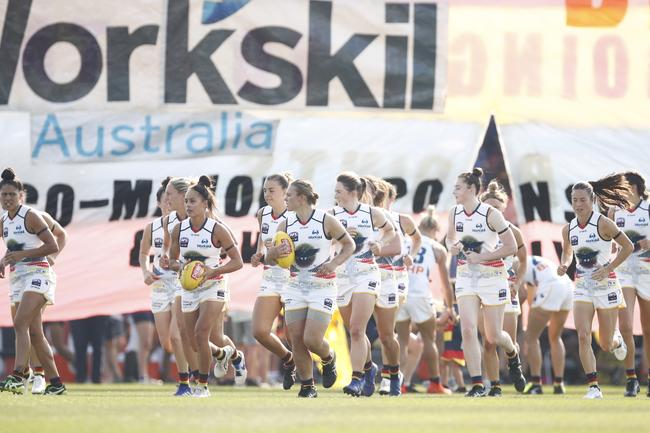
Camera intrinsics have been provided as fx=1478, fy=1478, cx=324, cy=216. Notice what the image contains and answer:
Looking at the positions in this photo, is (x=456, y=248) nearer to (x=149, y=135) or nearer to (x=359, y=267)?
(x=359, y=267)

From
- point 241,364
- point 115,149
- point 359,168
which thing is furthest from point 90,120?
point 241,364

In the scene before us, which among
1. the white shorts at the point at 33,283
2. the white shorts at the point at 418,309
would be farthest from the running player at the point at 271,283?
the white shorts at the point at 418,309

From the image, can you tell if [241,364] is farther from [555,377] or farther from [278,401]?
[555,377]

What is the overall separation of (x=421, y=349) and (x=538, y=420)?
7.91 m

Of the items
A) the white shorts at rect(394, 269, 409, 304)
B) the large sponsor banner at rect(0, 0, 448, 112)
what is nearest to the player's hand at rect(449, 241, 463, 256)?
the white shorts at rect(394, 269, 409, 304)

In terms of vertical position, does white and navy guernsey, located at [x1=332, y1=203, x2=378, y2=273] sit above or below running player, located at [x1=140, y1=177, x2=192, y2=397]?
above

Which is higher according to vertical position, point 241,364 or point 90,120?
point 90,120

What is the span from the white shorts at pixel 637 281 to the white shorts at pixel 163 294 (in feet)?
15.1

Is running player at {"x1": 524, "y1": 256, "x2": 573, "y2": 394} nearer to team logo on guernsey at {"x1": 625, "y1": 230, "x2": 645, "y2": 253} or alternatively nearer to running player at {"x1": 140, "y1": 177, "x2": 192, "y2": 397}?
team logo on guernsey at {"x1": 625, "y1": 230, "x2": 645, "y2": 253}

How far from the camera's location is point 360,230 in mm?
14766

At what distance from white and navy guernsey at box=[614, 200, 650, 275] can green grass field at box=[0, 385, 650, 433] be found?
5.65 ft

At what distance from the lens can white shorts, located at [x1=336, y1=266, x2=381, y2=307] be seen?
14586 millimetres

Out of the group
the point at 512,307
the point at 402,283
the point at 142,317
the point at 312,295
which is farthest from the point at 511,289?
the point at 142,317

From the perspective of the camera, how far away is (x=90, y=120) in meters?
18.9
